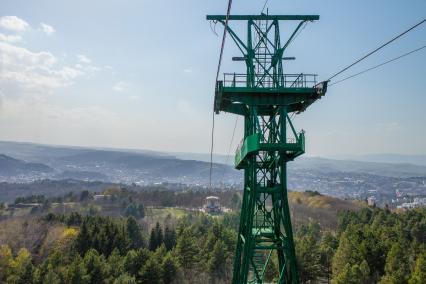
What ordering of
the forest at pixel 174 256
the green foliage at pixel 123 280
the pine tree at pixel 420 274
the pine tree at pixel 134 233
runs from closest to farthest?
1. the pine tree at pixel 420 274
2. the green foliage at pixel 123 280
3. the forest at pixel 174 256
4. the pine tree at pixel 134 233

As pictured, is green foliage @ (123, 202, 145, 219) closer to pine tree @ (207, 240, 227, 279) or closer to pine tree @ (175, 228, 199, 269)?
pine tree @ (175, 228, 199, 269)

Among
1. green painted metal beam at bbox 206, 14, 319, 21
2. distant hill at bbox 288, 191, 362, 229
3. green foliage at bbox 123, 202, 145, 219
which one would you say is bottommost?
green foliage at bbox 123, 202, 145, 219

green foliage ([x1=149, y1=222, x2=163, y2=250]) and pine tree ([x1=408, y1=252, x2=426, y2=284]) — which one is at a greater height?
pine tree ([x1=408, y1=252, x2=426, y2=284])

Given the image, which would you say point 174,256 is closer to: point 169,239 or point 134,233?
point 169,239

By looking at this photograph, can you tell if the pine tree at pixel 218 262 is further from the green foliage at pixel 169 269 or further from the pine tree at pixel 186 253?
the green foliage at pixel 169 269

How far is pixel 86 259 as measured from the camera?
5228 cm

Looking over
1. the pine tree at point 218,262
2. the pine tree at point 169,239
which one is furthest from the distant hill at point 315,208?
the pine tree at point 218,262

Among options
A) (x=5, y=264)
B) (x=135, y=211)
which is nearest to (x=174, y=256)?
(x=5, y=264)

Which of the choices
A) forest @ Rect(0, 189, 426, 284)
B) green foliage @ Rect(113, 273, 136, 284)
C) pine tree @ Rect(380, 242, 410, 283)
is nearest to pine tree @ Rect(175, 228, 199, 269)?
forest @ Rect(0, 189, 426, 284)

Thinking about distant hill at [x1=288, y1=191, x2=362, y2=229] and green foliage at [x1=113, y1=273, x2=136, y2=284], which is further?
distant hill at [x1=288, y1=191, x2=362, y2=229]

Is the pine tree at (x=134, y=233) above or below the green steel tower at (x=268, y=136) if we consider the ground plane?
below

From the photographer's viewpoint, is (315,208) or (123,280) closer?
(123,280)

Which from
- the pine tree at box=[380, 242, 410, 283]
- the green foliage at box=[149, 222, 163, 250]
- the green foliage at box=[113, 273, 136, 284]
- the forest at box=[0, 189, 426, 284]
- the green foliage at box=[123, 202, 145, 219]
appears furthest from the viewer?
the green foliage at box=[123, 202, 145, 219]

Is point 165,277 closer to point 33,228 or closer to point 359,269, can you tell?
point 359,269
